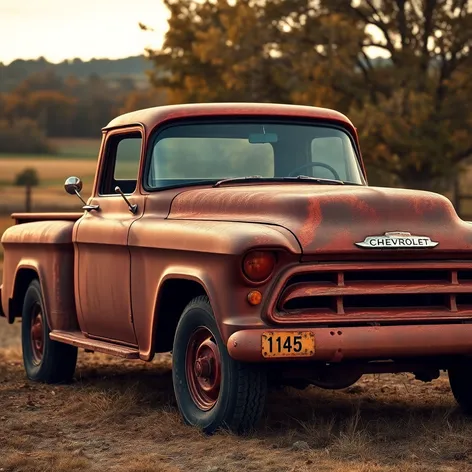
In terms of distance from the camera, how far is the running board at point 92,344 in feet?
26.0

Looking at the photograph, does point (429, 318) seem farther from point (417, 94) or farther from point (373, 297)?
point (417, 94)

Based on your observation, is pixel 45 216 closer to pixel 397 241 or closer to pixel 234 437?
pixel 234 437

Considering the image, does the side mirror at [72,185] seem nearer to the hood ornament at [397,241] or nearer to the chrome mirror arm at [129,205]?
the chrome mirror arm at [129,205]

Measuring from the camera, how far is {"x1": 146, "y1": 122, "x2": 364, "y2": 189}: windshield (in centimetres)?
807

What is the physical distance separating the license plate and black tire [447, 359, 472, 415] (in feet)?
4.85

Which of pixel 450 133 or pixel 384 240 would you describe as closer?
pixel 384 240

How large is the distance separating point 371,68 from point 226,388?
76.2 ft

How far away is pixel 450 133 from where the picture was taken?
91.7 feet

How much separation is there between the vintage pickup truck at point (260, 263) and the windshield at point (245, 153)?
10mm

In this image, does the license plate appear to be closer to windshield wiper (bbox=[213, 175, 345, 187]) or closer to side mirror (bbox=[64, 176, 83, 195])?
windshield wiper (bbox=[213, 175, 345, 187])

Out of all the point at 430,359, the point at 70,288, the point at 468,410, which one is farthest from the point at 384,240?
the point at 70,288

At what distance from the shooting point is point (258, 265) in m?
6.63

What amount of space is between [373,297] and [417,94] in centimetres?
2070

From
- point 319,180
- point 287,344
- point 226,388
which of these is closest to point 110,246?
point 319,180
